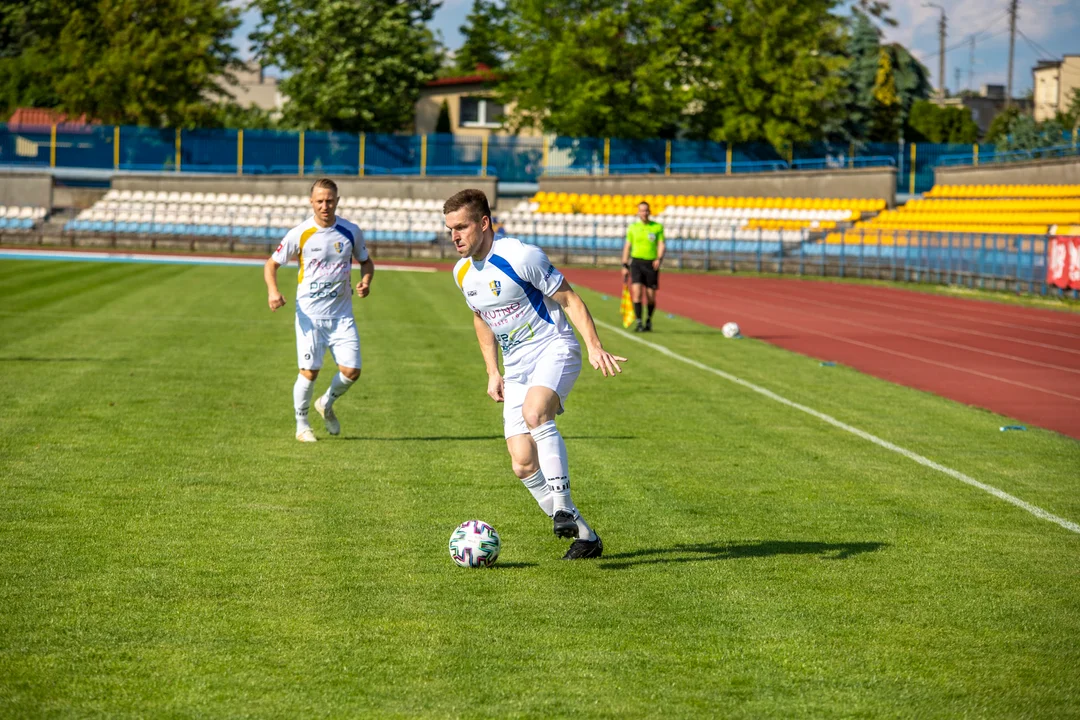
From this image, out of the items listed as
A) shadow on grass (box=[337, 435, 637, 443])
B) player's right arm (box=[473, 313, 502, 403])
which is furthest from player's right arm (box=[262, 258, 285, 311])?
player's right arm (box=[473, 313, 502, 403])

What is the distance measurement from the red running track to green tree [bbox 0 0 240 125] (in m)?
36.2

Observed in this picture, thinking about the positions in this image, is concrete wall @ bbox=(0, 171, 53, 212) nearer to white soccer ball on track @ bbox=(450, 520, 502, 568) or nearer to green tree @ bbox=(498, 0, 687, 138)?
green tree @ bbox=(498, 0, 687, 138)

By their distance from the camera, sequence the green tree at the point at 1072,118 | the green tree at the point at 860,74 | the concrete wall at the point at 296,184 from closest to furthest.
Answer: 1. the concrete wall at the point at 296,184
2. the green tree at the point at 1072,118
3. the green tree at the point at 860,74

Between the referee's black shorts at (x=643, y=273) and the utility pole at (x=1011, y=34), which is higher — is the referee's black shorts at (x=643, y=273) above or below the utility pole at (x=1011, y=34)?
below

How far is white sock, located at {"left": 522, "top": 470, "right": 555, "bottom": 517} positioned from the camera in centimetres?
675

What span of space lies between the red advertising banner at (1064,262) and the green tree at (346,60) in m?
39.9

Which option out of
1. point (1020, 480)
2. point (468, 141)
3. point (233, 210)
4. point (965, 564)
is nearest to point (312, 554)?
point (965, 564)

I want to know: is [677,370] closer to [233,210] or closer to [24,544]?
[24,544]

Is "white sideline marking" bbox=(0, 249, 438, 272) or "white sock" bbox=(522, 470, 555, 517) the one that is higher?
"white sideline marking" bbox=(0, 249, 438, 272)

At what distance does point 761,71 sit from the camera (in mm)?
58344

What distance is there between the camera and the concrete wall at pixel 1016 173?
40.1 metres

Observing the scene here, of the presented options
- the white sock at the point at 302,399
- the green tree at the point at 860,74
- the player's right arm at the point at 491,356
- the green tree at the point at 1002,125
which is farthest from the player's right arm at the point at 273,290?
the green tree at the point at 1002,125

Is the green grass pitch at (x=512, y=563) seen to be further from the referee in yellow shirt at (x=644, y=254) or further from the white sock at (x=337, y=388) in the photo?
the referee in yellow shirt at (x=644, y=254)

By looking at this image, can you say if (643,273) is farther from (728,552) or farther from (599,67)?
(599,67)
